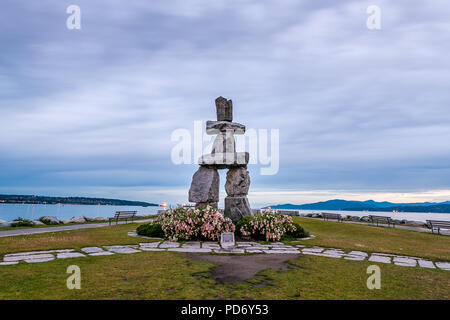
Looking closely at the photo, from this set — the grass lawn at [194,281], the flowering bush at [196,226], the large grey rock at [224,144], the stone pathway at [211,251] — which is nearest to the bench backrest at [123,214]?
the flowering bush at [196,226]

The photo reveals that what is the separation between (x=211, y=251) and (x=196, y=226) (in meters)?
2.17

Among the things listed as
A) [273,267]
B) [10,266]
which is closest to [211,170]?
[273,267]

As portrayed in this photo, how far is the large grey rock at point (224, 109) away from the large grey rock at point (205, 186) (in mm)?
2484

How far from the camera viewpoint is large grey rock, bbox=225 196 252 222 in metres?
11.4

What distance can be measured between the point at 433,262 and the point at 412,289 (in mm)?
3368

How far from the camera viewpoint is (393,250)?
8750 mm

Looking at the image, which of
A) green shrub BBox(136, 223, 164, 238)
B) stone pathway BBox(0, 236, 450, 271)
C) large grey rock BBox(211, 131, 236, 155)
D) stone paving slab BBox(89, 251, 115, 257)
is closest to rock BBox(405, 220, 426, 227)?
stone pathway BBox(0, 236, 450, 271)

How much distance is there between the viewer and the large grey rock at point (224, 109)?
497 inches

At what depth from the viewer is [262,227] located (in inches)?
396

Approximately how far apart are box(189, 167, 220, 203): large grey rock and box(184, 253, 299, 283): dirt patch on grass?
4.35m

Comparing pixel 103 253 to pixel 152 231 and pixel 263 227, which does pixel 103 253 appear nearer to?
pixel 152 231

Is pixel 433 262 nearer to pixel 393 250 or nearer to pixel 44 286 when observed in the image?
pixel 393 250

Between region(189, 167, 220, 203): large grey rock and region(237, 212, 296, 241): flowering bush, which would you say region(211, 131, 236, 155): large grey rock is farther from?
region(237, 212, 296, 241): flowering bush

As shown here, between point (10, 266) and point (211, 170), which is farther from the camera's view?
point (211, 170)
